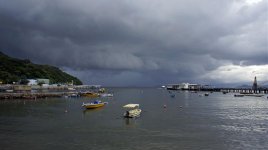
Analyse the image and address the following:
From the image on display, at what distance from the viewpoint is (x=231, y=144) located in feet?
112

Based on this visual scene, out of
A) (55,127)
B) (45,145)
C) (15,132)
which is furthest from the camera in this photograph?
(55,127)

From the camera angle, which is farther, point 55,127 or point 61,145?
point 55,127

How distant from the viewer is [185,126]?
4691 cm

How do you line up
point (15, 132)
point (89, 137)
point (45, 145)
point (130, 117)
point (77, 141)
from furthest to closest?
point (130, 117)
point (15, 132)
point (89, 137)
point (77, 141)
point (45, 145)

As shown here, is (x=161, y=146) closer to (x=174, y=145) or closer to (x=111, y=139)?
(x=174, y=145)

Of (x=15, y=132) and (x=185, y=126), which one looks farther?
(x=185, y=126)

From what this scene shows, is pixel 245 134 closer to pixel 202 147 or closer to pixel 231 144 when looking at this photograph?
pixel 231 144

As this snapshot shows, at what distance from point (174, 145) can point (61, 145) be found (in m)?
12.9

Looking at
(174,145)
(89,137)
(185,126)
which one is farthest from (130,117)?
(174,145)

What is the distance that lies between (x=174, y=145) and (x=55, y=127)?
2041 cm

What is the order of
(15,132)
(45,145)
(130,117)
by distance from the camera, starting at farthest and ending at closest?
(130,117) < (15,132) < (45,145)

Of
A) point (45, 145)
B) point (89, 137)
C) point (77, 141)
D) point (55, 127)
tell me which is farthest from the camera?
point (55, 127)

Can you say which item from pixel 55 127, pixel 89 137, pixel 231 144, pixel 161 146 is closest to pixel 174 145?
pixel 161 146

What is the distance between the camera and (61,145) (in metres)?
32.5
